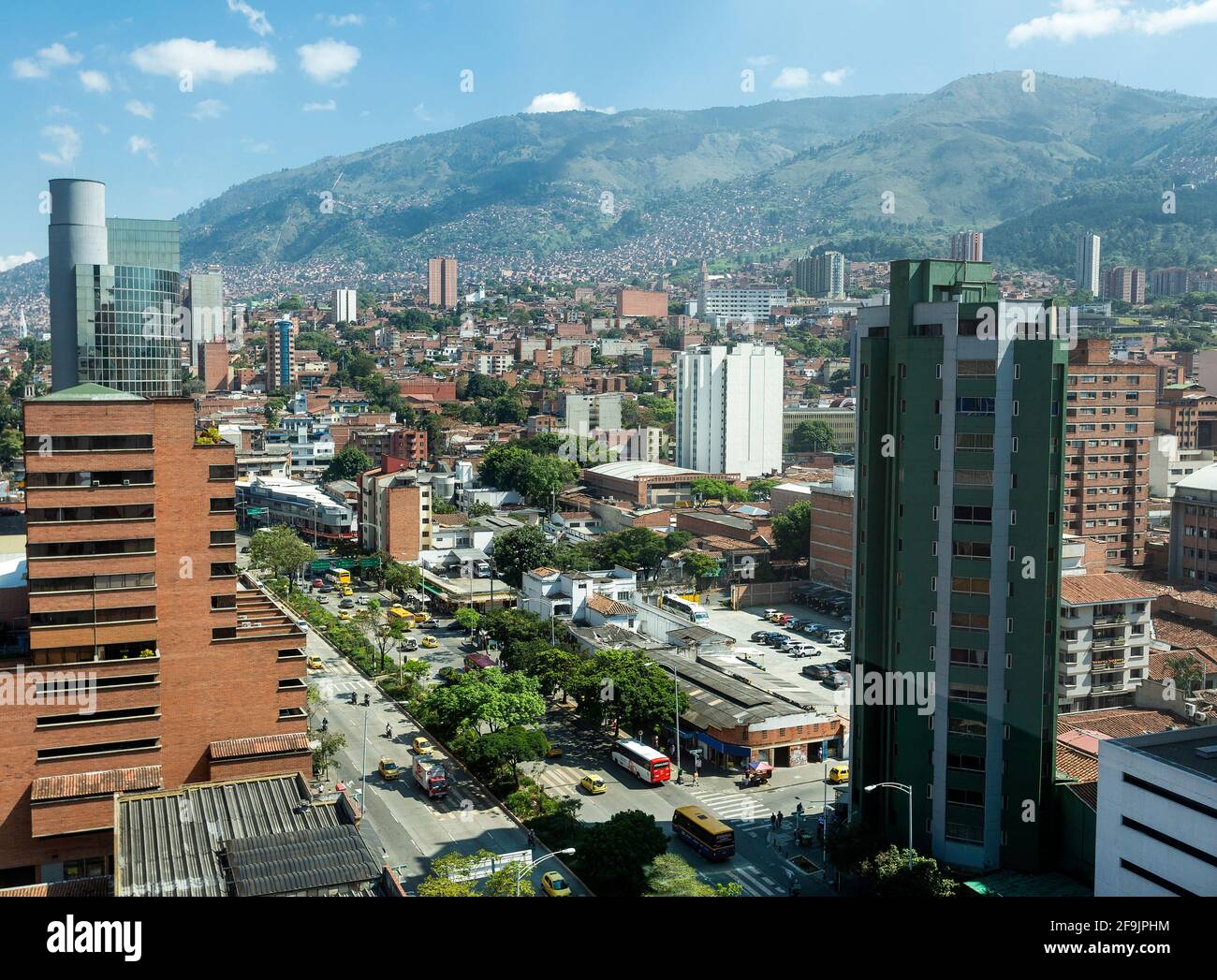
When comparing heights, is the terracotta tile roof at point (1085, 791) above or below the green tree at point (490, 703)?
above

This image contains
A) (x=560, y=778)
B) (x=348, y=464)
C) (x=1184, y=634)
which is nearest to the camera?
(x=560, y=778)

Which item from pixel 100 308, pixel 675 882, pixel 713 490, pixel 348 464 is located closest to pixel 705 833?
pixel 675 882

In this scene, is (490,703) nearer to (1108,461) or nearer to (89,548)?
(89,548)

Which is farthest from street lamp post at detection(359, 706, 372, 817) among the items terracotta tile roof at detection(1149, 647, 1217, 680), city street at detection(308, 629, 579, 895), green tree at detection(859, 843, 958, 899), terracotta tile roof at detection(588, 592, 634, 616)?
terracotta tile roof at detection(1149, 647, 1217, 680)

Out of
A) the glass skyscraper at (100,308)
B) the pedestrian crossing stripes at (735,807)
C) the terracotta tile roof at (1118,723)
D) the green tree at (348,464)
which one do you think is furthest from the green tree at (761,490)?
the pedestrian crossing stripes at (735,807)

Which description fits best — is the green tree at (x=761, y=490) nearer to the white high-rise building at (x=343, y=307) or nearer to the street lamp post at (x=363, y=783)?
the street lamp post at (x=363, y=783)
